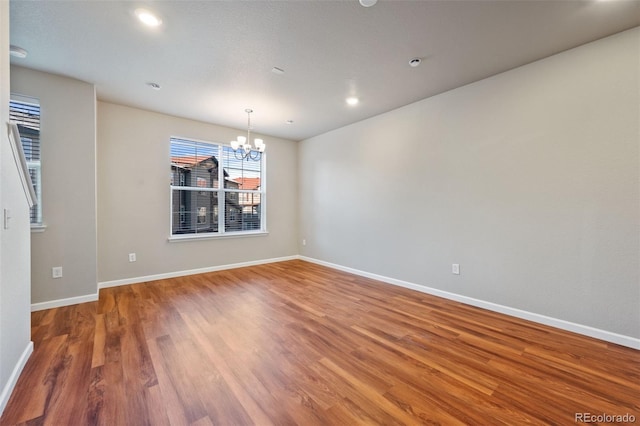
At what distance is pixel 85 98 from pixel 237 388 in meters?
3.80

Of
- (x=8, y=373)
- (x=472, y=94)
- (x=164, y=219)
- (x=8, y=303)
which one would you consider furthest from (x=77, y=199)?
(x=472, y=94)

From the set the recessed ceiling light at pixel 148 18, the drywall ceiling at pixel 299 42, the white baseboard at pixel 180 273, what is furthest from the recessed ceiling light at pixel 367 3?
the white baseboard at pixel 180 273

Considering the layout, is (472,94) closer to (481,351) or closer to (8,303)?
(481,351)

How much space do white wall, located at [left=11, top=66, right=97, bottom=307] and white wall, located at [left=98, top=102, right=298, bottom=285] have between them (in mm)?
559

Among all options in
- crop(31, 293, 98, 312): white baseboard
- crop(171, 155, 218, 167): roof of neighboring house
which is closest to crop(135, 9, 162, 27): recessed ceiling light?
crop(171, 155, 218, 167): roof of neighboring house

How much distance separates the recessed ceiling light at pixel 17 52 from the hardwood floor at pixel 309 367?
2.70 meters

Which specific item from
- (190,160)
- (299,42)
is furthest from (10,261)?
(190,160)

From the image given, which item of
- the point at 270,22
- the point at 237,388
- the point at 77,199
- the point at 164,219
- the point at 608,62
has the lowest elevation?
the point at 237,388

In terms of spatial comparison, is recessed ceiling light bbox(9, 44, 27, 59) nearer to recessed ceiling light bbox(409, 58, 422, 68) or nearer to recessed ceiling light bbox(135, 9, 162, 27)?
recessed ceiling light bbox(135, 9, 162, 27)

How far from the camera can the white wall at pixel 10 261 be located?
154 cm

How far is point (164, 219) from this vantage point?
4.22 meters

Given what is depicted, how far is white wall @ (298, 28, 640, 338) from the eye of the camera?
7.27ft

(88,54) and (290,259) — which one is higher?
(88,54)

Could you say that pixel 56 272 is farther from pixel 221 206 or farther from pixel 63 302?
pixel 221 206
